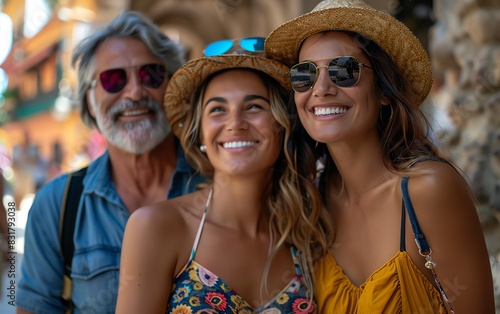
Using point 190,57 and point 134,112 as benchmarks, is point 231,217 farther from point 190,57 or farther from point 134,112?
point 190,57

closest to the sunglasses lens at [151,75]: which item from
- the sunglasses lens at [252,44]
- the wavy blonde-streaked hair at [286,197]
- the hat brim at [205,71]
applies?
the hat brim at [205,71]

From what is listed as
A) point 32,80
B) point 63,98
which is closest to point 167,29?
point 63,98

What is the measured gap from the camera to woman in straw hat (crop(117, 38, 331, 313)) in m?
2.38

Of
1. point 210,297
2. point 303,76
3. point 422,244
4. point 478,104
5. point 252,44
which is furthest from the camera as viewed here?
point 478,104

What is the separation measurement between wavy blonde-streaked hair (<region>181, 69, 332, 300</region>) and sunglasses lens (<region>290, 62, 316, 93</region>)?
0.21 meters

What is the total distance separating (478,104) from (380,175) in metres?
1.57

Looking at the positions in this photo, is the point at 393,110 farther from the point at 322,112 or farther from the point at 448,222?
the point at 448,222

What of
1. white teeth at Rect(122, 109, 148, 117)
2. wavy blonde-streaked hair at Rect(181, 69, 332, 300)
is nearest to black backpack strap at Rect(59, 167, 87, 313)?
white teeth at Rect(122, 109, 148, 117)

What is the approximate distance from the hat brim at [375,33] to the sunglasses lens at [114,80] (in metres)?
0.89

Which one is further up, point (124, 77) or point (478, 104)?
point (124, 77)

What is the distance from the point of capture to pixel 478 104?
12.3ft

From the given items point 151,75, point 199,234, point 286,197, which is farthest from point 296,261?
point 151,75

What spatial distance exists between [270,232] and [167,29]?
915 cm

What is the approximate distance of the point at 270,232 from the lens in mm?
2764
